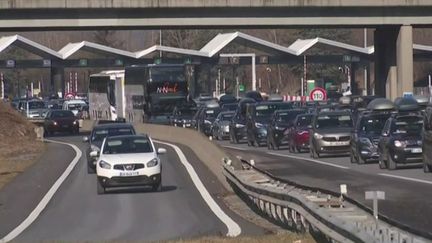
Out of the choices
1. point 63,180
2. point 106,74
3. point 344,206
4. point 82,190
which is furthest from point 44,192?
point 106,74

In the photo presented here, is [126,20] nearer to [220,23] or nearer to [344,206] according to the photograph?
[220,23]

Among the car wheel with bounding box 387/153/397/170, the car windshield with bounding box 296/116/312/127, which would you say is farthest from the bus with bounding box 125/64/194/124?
the car wheel with bounding box 387/153/397/170

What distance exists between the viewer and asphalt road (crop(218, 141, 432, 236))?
20.0 m

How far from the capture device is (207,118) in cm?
6278

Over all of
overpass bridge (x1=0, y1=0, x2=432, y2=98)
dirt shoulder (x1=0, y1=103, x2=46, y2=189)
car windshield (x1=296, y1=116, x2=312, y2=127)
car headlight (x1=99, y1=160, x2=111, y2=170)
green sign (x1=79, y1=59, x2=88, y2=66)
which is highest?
overpass bridge (x1=0, y1=0, x2=432, y2=98)

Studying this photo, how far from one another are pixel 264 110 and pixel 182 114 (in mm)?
16546

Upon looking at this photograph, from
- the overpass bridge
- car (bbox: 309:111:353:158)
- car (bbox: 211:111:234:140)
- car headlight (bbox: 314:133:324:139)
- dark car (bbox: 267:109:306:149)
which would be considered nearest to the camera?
car headlight (bbox: 314:133:324:139)

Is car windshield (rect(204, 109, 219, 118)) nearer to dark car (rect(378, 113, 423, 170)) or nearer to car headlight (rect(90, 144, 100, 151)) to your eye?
car headlight (rect(90, 144, 100, 151))

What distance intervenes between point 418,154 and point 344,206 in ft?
54.4

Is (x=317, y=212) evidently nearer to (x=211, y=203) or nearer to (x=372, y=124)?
(x=211, y=203)

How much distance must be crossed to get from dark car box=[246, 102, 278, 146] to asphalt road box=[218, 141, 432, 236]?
5388 millimetres

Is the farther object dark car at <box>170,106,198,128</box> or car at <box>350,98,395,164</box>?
dark car at <box>170,106,198,128</box>

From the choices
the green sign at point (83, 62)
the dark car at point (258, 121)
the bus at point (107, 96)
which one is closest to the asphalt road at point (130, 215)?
the dark car at point (258, 121)

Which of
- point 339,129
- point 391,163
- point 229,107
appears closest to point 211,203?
point 391,163
